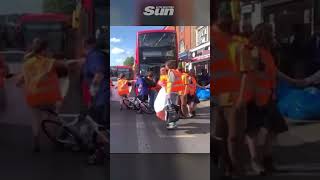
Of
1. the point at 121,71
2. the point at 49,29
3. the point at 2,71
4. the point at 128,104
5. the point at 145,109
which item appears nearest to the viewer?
the point at 49,29

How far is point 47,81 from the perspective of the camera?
7.09 metres

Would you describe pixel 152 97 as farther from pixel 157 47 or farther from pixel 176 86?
pixel 157 47

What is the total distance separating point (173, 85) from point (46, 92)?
4.77ft

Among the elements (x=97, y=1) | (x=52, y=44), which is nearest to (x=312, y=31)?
(x=97, y=1)

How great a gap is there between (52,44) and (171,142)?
5.77ft

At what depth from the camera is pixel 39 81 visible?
7.08m

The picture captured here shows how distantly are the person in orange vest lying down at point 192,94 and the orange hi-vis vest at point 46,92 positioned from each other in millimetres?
1476

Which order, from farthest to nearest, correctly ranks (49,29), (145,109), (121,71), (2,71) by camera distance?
(145,109) < (121,71) < (2,71) < (49,29)

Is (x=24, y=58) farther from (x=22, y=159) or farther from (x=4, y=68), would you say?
(x=22, y=159)

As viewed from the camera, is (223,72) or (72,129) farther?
(223,72)

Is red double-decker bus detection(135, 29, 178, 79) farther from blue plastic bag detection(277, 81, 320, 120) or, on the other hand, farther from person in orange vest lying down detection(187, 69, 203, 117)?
blue plastic bag detection(277, 81, 320, 120)

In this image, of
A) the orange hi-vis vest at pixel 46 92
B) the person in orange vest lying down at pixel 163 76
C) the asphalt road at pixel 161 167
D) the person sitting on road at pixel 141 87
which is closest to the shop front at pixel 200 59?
the person in orange vest lying down at pixel 163 76

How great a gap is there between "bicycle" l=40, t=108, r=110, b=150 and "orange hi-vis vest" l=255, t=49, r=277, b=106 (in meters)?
1.91

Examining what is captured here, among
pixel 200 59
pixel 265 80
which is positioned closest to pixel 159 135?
pixel 200 59
